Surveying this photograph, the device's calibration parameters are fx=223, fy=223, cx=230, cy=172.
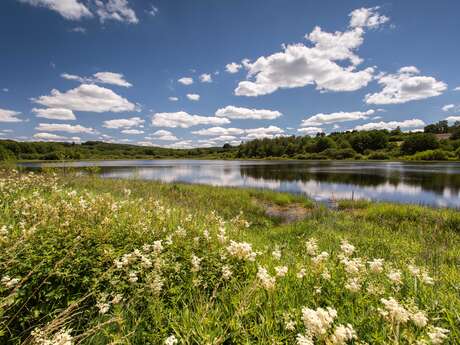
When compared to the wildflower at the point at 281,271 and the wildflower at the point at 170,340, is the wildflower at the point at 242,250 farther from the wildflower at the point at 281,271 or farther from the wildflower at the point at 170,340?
the wildflower at the point at 170,340

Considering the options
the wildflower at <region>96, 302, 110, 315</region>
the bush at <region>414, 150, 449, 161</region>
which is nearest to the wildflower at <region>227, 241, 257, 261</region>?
the wildflower at <region>96, 302, 110, 315</region>

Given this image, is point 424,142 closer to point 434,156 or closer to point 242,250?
point 434,156

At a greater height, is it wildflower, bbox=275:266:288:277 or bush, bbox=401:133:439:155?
bush, bbox=401:133:439:155

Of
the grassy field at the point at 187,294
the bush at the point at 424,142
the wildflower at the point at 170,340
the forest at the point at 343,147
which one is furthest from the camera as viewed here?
the bush at the point at 424,142

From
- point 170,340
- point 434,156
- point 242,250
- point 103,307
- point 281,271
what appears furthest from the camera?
point 434,156

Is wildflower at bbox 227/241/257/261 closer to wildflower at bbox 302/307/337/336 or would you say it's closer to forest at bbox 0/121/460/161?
wildflower at bbox 302/307/337/336

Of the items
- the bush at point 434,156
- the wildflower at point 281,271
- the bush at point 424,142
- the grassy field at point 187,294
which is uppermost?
the bush at point 424,142

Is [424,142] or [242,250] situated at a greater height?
[424,142]

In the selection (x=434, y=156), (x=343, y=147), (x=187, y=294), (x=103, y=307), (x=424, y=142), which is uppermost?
(x=424, y=142)

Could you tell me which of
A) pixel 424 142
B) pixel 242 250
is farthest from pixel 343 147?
pixel 242 250

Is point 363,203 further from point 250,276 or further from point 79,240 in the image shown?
point 79,240

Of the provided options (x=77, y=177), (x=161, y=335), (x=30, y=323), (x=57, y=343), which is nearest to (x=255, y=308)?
(x=161, y=335)

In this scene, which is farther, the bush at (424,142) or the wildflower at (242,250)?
the bush at (424,142)

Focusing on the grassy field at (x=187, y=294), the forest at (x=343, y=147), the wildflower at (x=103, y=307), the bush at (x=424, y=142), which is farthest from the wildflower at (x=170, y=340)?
the bush at (x=424, y=142)
